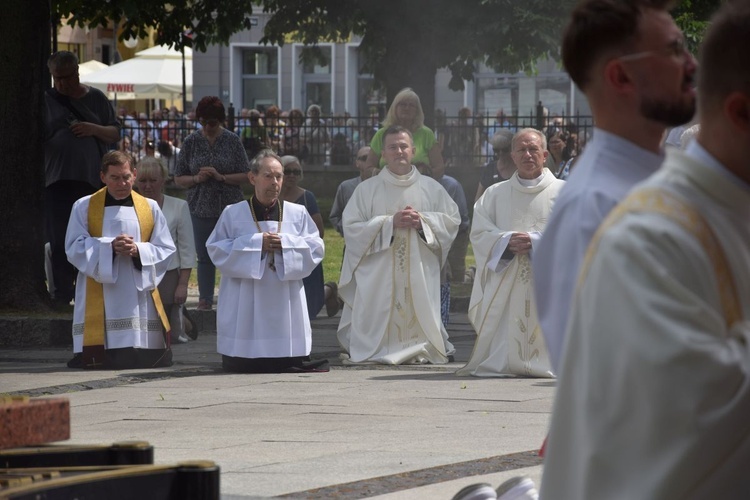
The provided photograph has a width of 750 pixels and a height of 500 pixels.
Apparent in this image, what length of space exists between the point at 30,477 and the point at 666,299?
1.59 m

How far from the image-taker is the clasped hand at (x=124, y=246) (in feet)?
35.4

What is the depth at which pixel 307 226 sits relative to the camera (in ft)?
35.8

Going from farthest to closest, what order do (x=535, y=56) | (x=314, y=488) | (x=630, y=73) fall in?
(x=535, y=56) → (x=314, y=488) → (x=630, y=73)

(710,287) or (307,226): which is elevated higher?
(710,287)

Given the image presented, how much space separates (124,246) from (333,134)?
17163 millimetres

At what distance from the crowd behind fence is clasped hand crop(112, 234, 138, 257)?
A: 13375 millimetres

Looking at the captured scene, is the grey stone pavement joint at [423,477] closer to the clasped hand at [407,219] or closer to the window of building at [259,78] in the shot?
the clasped hand at [407,219]

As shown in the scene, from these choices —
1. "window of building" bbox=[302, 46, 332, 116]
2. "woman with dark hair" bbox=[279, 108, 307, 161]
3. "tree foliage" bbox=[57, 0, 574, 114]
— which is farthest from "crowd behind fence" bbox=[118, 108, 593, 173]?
"window of building" bbox=[302, 46, 332, 116]

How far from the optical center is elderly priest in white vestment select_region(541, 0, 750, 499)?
2.17 m

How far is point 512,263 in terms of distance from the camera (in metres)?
10.7

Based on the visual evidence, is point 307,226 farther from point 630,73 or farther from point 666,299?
point 666,299

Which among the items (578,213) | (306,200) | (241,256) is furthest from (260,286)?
(578,213)

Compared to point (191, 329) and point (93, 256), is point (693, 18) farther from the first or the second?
point (93, 256)

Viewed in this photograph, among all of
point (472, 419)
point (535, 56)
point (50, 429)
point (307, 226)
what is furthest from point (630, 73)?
point (535, 56)
